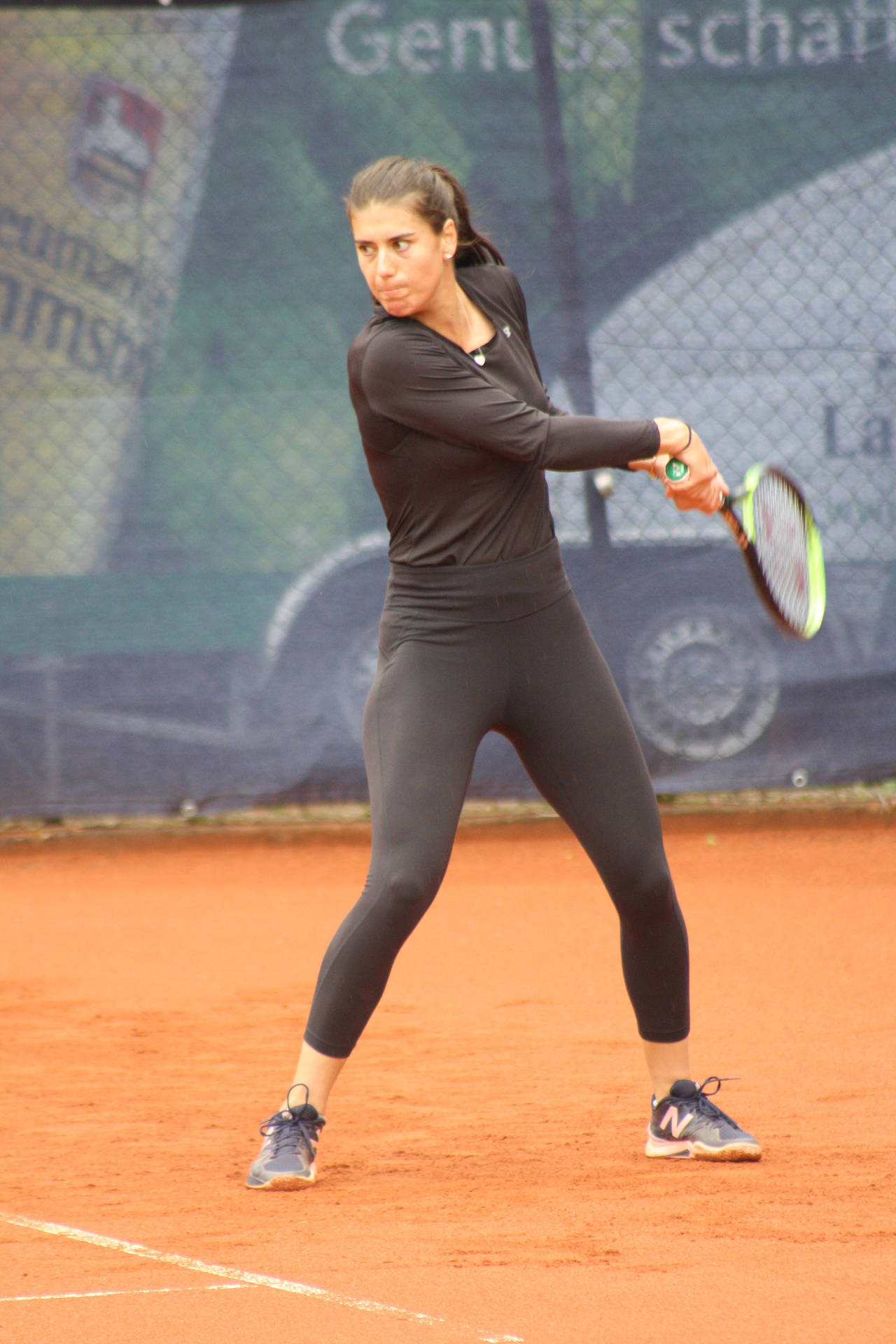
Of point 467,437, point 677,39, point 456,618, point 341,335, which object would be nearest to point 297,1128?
point 456,618

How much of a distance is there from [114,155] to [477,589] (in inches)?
142

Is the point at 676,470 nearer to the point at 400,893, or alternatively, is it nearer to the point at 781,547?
the point at 781,547

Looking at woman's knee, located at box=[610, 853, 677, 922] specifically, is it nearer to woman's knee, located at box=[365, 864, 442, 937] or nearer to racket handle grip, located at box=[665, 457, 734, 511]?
woman's knee, located at box=[365, 864, 442, 937]

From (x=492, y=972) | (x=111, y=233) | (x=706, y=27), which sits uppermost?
(x=706, y=27)

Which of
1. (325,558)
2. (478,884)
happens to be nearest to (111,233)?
(325,558)

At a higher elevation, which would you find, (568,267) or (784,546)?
(568,267)

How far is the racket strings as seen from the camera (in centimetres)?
296

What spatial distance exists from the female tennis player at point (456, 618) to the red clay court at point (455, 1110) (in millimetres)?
216

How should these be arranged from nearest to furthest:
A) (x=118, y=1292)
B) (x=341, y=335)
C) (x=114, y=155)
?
(x=118, y=1292)
(x=114, y=155)
(x=341, y=335)

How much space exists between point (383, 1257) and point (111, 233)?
166 inches

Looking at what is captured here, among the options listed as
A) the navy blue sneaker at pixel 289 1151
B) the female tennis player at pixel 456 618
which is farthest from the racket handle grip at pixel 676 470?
the navy blue sneaker at pixel 289 1151

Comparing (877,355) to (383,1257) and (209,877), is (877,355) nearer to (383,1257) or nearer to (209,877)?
(209,877)

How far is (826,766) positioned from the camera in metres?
5.79

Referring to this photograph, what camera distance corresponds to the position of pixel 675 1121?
279 centimetres
